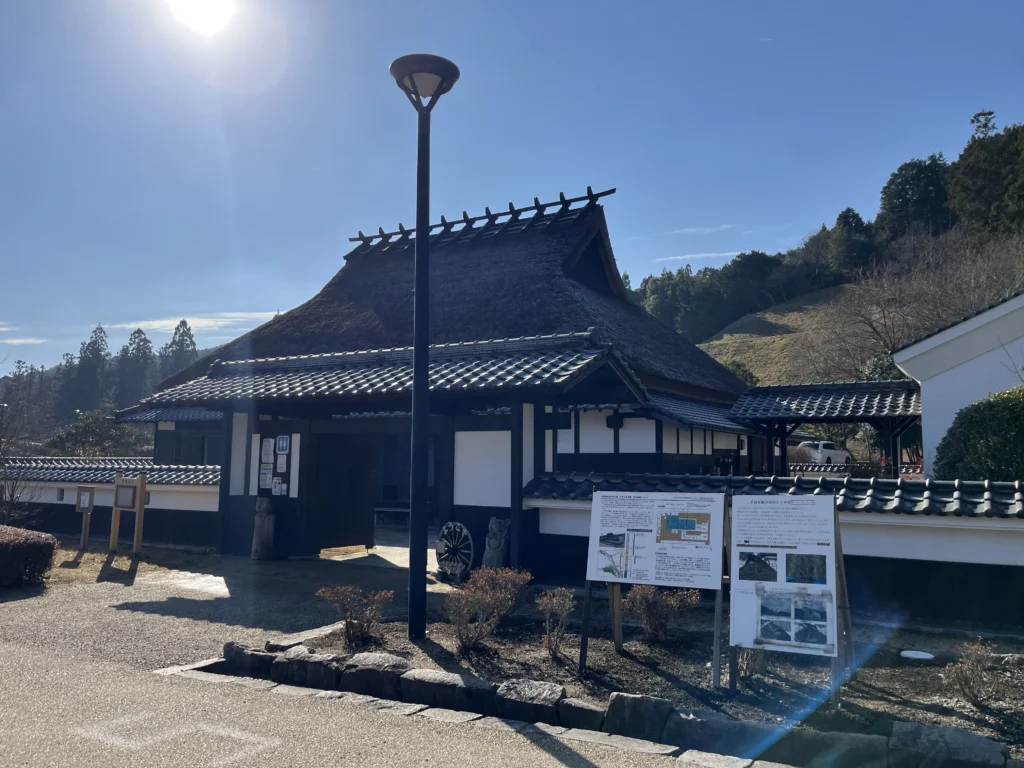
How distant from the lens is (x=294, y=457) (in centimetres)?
1197

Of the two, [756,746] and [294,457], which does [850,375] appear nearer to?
[294,457]

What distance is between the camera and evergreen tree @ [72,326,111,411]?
210 ft

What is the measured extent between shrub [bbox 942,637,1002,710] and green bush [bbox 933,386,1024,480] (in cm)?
597

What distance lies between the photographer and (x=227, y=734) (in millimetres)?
4344

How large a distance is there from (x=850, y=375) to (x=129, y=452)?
29.9m

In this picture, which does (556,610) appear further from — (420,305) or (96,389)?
(96,389)

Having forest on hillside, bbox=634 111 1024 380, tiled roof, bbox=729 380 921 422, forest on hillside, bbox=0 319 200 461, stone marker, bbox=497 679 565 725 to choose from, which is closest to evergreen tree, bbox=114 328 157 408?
forest on hillside, bbox=0 319 200 461

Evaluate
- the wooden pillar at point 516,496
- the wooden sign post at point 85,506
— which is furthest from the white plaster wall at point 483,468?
the wooden sign post at point 85,506

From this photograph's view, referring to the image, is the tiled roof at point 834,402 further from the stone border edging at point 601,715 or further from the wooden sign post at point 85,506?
the wooden sign post at point 85,506

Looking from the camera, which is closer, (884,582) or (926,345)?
(884,582)

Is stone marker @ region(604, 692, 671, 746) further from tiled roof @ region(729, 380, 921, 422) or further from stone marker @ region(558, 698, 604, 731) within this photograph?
tiled roof @ region(729, 380, 921, 422)

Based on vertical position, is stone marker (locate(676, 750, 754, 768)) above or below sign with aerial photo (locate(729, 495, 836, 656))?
below

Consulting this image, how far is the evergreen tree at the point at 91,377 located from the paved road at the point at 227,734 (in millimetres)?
65118

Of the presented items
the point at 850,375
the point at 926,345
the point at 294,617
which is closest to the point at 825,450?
the point at 850,375
